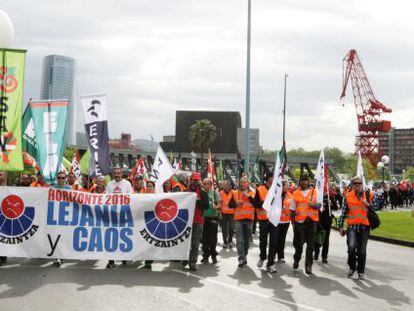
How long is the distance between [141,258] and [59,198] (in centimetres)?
192

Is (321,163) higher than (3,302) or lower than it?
higher

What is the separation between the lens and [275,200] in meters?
10.5

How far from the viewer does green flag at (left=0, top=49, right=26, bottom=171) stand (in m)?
10.9

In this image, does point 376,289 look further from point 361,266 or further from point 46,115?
point 46,115

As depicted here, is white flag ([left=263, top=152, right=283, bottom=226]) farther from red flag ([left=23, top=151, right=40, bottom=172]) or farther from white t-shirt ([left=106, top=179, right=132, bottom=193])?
red flag ([left=23, top=151, right=40, bottom=172])

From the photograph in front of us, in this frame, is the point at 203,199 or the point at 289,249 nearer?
the point at 203,199

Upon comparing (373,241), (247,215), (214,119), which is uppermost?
(214,119)

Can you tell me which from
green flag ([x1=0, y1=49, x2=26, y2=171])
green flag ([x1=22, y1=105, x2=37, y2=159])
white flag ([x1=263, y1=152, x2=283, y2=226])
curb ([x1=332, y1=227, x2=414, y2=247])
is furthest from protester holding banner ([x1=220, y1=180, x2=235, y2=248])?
green flag ([x1=0, y1=49, x2=26, y2=171])

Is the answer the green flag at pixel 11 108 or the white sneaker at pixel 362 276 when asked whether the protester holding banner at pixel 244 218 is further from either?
the green flag at pixel 11 108

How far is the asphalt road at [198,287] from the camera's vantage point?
294 inches

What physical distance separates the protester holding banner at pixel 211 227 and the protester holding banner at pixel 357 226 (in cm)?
280

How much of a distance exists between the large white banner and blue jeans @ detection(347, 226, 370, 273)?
9.58ft

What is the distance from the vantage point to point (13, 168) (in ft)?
35.9

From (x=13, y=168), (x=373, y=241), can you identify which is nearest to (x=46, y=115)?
→ (x=13, y=168)
